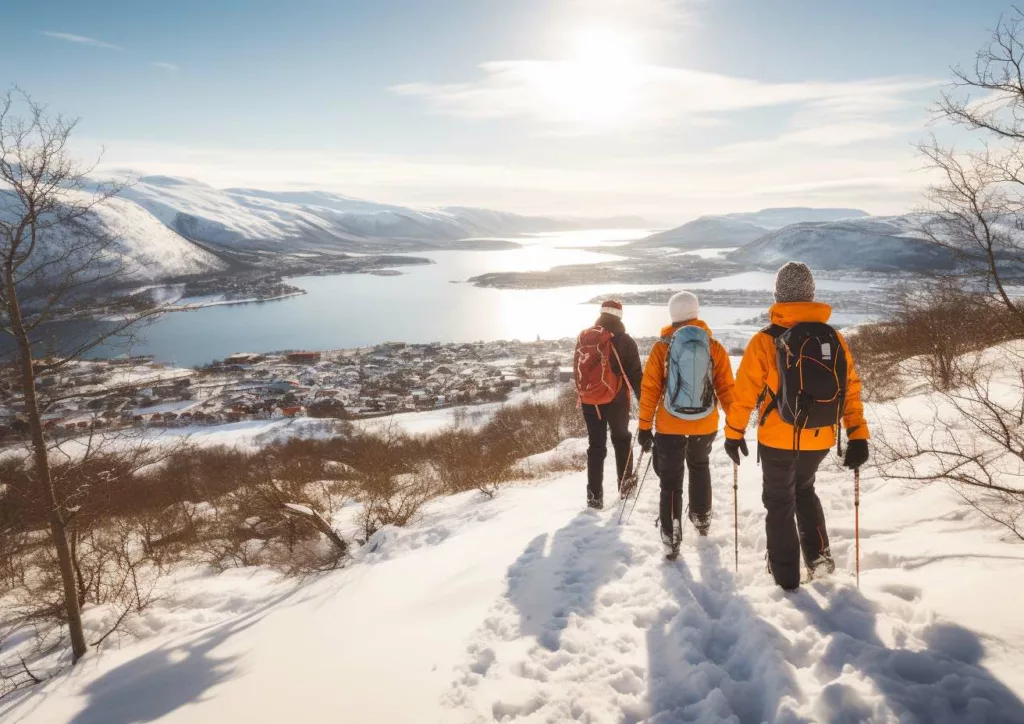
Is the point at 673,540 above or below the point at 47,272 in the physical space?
below

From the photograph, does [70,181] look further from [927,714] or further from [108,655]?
[927,714]

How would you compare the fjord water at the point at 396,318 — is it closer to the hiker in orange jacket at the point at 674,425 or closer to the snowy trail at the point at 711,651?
the hiker in orange jacket at the point at 674,425

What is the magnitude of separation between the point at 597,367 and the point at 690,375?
1290 mm

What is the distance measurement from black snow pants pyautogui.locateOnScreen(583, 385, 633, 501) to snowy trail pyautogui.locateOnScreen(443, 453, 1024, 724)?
1277 mm

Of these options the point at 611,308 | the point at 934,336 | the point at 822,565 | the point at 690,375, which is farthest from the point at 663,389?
the point at 934,336

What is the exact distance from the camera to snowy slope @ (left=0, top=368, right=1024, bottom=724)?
8.27ft

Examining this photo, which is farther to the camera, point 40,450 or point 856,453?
point 40,450

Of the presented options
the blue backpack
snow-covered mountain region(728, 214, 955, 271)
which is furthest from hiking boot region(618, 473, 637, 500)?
snow-covered mountain region(728, 214, 955, 271)

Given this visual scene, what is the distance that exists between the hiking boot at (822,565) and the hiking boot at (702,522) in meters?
0.99

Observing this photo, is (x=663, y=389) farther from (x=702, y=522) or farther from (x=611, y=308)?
(x=702, y=522)

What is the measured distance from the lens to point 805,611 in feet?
10.1

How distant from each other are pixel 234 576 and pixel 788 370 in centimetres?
1105

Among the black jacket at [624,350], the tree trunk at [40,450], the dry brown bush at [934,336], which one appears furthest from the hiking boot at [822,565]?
the tree trunk at [40,450]

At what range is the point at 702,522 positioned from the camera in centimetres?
439
